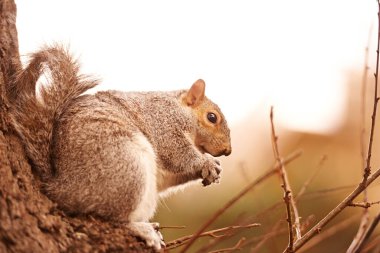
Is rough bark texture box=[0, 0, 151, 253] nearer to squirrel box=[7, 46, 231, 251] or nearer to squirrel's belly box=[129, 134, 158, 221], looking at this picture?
squirrel box=[7, 46, 231, 251]

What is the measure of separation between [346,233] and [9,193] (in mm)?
4396

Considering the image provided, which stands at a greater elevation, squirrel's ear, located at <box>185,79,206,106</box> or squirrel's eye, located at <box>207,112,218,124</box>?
squirrel's ear, located at <box>185,79,206,106</box>

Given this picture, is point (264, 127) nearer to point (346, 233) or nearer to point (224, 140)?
point (346, 233)

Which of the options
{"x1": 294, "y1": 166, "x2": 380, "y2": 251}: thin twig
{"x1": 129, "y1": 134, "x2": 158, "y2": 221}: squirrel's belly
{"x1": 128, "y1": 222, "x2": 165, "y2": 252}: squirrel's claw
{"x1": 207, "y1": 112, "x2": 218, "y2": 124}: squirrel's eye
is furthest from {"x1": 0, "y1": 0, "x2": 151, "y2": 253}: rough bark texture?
{"x1": 207, "y1": 112, "x2": 218, "y2": 124}: squirrel's eye

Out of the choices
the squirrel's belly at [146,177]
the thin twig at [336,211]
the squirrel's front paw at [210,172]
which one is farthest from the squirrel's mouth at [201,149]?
the thin twig at [336,211]

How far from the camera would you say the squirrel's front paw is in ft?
10.3

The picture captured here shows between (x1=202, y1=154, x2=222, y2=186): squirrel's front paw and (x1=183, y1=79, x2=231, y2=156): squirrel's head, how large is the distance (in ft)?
0.51

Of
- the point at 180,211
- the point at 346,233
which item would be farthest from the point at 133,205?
the point at 346,233

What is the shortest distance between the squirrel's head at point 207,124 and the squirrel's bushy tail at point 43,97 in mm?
947

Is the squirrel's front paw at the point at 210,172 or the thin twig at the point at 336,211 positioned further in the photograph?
the squirrel's front paw at the point at 210,172

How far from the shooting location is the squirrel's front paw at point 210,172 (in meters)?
3.13

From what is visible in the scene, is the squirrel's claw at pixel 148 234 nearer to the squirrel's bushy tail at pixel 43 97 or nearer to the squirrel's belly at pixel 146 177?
the squirrel's belly at pixel 146 177

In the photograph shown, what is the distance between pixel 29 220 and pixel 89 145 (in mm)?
592

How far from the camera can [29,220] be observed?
1.89 meters
